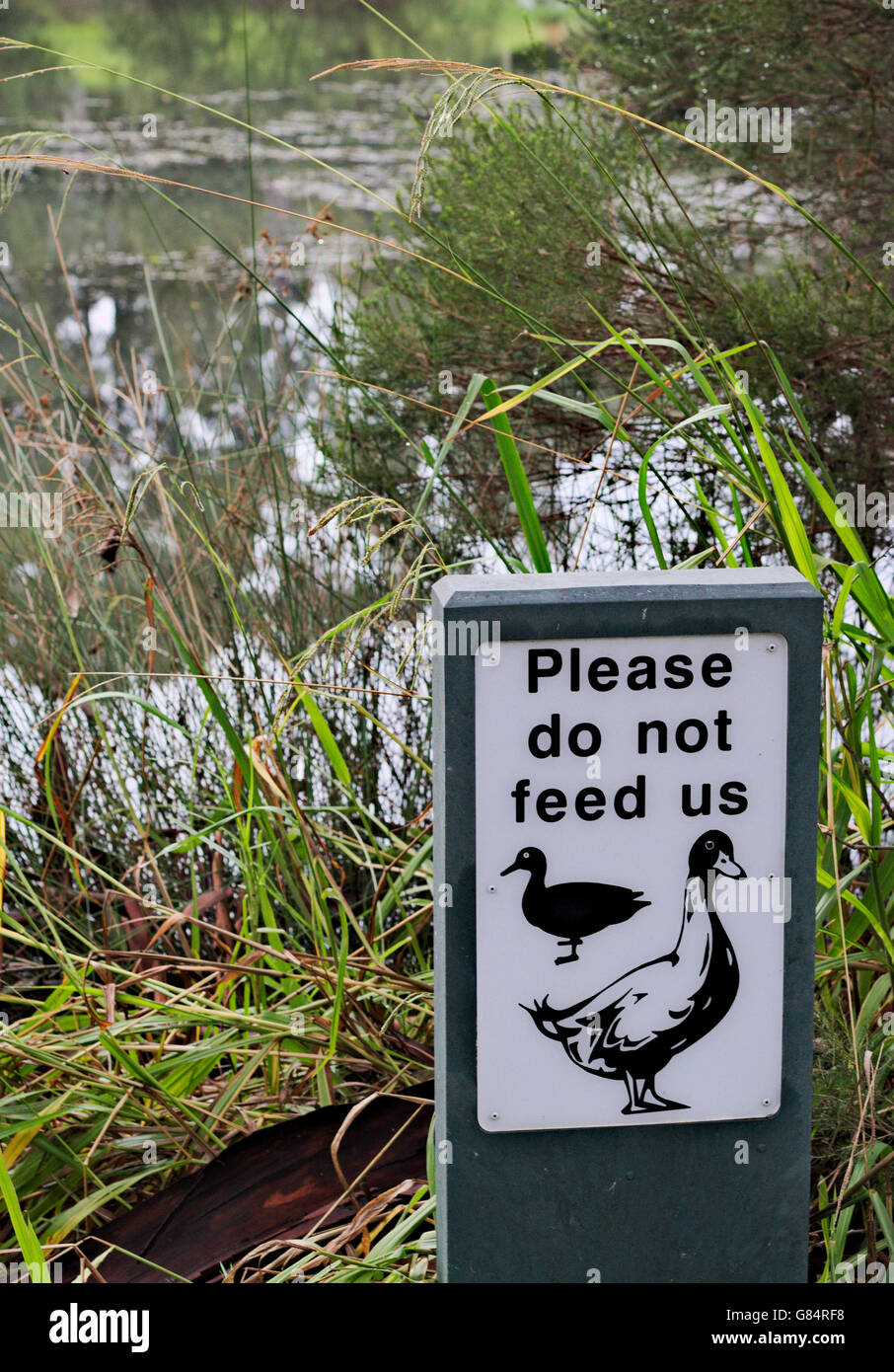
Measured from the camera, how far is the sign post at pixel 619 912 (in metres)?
0.93

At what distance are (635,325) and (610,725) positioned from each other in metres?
1.84

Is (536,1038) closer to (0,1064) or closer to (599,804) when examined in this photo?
(599,804)

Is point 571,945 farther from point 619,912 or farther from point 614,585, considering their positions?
point 614,585

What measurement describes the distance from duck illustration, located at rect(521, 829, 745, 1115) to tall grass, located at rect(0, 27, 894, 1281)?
301mm

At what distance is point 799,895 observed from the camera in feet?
3.14

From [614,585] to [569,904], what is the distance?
236 mm

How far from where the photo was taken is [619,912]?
3.08 feet
